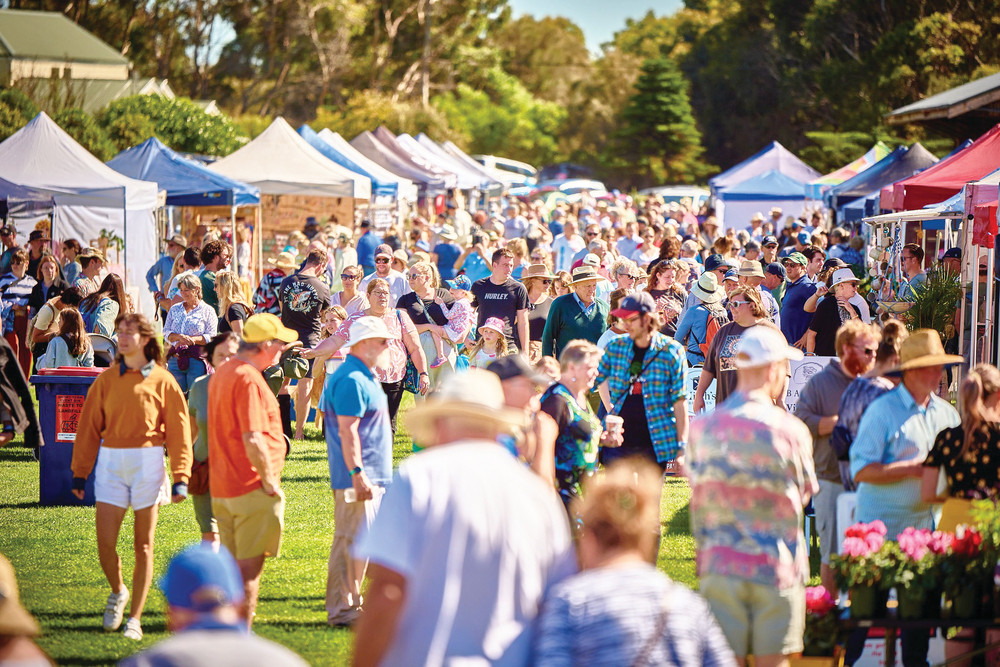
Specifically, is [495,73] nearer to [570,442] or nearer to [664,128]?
[664,128]

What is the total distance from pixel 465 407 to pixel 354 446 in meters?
2.56

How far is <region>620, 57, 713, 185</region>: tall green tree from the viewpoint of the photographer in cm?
6350

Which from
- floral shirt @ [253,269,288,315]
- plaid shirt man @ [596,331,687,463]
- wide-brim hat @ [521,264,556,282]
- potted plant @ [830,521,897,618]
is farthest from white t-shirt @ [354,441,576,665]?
floral shirt @ [253,269,288,315]

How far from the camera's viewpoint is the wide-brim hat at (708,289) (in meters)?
9.62

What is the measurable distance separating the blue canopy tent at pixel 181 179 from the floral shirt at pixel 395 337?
9.44 m

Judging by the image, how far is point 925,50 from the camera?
39.1 metres

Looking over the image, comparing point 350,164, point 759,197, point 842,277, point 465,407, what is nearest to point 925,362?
point 465,407

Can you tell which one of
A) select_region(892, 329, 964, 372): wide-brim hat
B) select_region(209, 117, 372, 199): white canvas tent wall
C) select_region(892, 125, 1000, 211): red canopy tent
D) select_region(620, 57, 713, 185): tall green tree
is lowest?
select_region(892, 329, 964, 372): wide-brim hat

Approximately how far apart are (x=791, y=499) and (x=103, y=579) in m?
4.92

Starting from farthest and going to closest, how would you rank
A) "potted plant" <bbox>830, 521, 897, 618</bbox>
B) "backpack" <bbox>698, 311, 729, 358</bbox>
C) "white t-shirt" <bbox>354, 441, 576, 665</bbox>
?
"backpack" <bbox>698, 311, 729, 358</bbox>
"potted plant" <bbox>830, 521, 897, 618</bbox>
"white t-shirt" <bbox>354, 441, 576, 665</bbox>

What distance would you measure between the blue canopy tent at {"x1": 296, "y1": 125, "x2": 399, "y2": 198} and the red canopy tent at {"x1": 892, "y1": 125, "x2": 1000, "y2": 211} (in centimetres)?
1498

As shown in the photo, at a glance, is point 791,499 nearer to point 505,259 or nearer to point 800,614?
point 800,614

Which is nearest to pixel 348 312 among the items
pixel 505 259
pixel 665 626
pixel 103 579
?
pixel 505 259

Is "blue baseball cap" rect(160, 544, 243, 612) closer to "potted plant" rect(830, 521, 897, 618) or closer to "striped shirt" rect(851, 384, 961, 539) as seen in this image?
"potted plant" rect(830, 521, 897, 618)
